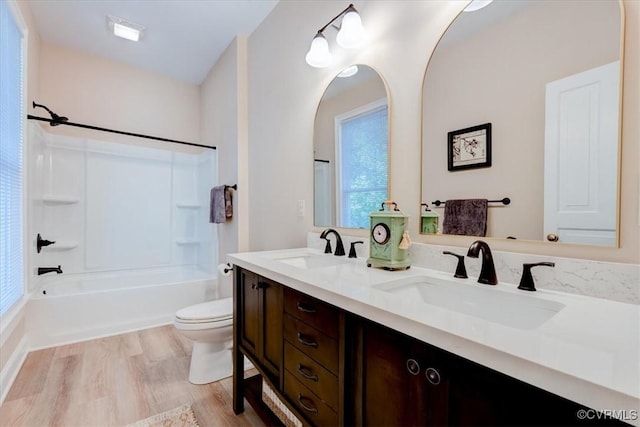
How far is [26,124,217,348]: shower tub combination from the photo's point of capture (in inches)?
94.0

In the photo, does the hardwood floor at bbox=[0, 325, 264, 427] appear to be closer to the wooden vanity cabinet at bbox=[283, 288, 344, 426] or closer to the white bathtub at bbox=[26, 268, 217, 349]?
the white bathtub at bbox=[26, 268, 217, 349]

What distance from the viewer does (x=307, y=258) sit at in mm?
1628

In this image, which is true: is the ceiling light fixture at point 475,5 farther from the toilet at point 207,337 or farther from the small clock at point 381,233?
the toilet at point 207,337

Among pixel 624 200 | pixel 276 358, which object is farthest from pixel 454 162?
pixel 276 358

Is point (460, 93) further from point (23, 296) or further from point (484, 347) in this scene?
point (23, 296)

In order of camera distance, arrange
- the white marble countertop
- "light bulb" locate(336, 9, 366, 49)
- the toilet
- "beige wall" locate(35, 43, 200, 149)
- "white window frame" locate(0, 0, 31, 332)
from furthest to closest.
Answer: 1. "beige wall" locate(35, 43, 200, 149)
2. "white window frame" locate(0, 0, 31, 332)
3. the toilet
4. "light bulb" locate(336, 9, 366, 49)
5. the white marble countertop

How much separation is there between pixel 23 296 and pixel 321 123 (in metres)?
2.50

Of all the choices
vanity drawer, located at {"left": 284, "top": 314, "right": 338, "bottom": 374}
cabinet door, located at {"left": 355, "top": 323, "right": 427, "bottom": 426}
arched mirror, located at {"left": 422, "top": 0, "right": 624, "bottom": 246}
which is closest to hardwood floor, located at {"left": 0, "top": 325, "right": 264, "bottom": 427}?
vanity drawer, located at {"left": 284, "top": 314, "right": 338, "bottom": 374}

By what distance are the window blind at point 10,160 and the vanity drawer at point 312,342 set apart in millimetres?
1784

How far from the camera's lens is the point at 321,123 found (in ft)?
5.94

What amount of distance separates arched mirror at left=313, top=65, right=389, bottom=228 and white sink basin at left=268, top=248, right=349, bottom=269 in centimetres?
21

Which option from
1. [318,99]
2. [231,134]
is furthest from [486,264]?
[231,134]

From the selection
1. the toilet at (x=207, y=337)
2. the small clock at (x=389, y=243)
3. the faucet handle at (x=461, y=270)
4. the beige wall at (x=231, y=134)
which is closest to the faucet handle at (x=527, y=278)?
the faucet handle at (x=461, y=270)

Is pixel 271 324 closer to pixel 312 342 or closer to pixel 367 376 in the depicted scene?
pixel 312 342
